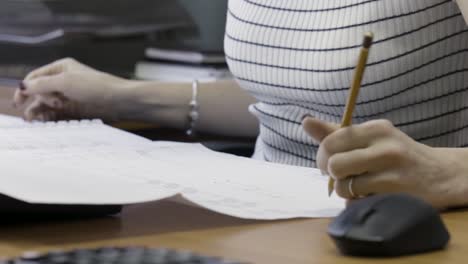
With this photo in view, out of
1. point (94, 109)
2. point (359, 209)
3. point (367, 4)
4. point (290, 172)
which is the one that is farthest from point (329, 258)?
point (94, 109)

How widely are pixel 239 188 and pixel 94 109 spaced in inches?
30.3

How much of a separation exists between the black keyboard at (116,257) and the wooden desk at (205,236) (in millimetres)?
83

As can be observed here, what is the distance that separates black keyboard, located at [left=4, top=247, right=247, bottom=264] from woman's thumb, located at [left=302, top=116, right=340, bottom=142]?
0.27 m

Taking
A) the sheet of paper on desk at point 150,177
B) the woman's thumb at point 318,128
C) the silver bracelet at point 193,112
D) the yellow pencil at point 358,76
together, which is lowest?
the silver bracelet at point 193,112

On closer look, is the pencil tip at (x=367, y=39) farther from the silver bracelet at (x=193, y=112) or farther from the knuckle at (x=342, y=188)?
the silver bracelet at (x=193, y=112)

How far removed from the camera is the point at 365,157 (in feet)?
2.83

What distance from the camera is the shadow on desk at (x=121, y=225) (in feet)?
2.54

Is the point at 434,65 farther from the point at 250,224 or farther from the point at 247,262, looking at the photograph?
the point at 247,262

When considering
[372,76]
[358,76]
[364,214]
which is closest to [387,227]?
[364,214]

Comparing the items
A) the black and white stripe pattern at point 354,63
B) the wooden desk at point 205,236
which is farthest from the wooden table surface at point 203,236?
the black and white stripe pattern at point 354,63

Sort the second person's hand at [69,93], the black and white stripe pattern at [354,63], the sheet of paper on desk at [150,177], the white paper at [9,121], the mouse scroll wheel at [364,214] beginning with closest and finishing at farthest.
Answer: the mouse scroll wheel at [364,214], the sheet of paper on desk at [150,177], the black and white stripe pattern at [354,63], the white paper at [9,121], the second person's hand at [69,93]

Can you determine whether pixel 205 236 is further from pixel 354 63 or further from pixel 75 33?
pixel 75 33

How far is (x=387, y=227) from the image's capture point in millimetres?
708

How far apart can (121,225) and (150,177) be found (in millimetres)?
120
